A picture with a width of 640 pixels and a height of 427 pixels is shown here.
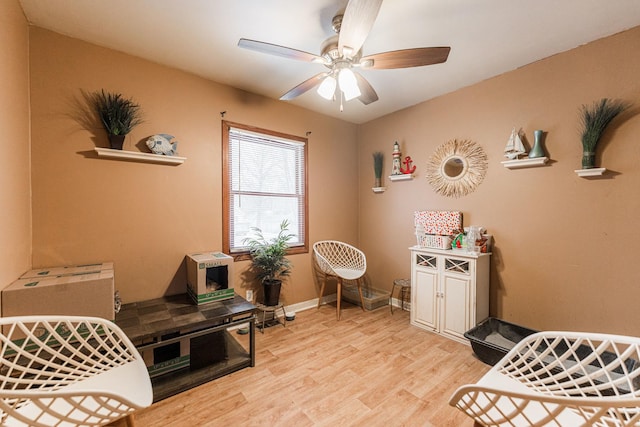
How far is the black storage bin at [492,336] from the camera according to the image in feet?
7.07

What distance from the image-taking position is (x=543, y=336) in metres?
1.19

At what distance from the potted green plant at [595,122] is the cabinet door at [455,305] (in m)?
1.35

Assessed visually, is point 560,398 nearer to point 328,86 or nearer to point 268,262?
point 328,86

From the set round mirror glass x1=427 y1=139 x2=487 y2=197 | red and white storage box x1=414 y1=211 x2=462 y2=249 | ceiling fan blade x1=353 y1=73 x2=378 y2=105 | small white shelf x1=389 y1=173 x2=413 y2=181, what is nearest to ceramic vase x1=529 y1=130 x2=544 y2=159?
round mirror glass x1=427 y1=139 x2=487 y2=197

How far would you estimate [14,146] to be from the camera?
1.61 m

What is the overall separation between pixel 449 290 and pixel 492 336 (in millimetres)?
546

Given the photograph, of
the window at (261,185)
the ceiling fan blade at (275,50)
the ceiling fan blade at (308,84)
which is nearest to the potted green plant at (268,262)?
the window at (261,185)

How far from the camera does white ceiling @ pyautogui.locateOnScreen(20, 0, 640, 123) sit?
171 centimetres

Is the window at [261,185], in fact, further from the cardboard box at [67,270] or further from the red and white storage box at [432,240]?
the red and white storage box at [432,240]

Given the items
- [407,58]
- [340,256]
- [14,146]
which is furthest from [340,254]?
[14,146]

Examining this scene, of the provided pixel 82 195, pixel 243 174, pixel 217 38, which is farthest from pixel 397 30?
pixel 82 195

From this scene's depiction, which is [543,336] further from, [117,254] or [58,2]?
[58,2]

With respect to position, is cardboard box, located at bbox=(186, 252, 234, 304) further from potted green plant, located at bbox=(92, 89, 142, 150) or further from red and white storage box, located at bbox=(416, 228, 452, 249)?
red and white storage box, located at bbox=(416, 228, 452, 249)

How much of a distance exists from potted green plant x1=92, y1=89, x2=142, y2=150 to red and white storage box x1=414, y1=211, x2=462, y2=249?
3039 mm
